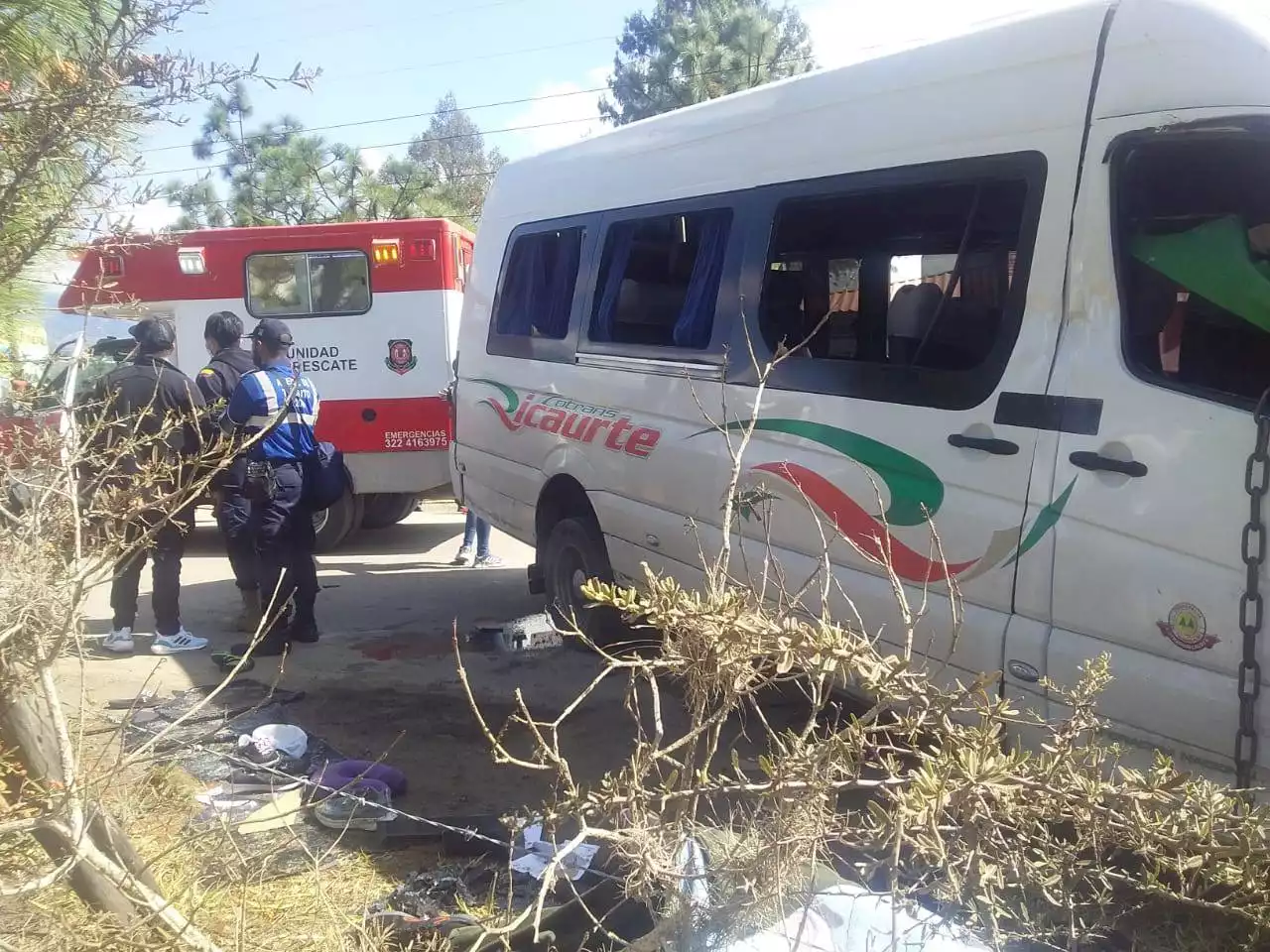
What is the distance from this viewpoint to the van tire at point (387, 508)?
29.7 feet

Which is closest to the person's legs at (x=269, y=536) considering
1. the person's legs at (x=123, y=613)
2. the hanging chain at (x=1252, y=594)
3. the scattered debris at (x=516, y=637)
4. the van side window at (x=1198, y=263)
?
the person's legs at (x=123, y=613)

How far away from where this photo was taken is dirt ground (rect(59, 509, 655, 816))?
13.8ft

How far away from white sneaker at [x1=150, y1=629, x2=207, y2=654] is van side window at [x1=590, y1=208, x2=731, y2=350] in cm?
290

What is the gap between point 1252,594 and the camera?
252 cm

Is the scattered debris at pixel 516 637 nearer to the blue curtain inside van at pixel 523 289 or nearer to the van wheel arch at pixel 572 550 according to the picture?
the van wheel arch at pixel 572 550

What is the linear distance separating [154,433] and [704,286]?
9.30 ft

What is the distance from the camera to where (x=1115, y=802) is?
195 centimetres

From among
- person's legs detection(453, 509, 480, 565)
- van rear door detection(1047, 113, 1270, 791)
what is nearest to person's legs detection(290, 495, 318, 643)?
person's legs detection(453, 509, 480, 565)

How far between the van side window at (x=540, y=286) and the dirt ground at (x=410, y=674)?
182 centimetres

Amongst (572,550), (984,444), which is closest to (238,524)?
(572,550)

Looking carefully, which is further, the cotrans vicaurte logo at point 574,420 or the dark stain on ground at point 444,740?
the cotrans vicaurte logo at point 574,420

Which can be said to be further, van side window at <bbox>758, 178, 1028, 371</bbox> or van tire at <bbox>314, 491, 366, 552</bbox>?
van tire at <bbox>314, 491, 366, 552</bbox>

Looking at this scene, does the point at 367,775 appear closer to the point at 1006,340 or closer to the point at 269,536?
the point at 269,536

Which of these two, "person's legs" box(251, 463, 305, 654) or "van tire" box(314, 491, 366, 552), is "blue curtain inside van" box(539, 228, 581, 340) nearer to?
"person's legs" box(251, 463, 305, 654)
